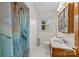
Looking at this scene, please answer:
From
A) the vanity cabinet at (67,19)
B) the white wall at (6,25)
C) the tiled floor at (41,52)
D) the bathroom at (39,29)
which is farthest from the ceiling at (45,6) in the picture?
the tiled floor at (41,52)

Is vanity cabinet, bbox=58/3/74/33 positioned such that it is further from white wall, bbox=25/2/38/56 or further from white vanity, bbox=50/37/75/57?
white wall, bbox=25/2/38/56

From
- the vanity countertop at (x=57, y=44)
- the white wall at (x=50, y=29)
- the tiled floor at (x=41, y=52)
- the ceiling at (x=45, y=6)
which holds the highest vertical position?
the ceiling at (x=45, y=6)

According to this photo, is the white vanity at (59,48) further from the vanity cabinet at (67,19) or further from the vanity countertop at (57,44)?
the vanity cabinet at (67,19)

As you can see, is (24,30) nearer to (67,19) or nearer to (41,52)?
(41,52)

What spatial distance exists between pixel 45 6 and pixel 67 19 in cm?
30

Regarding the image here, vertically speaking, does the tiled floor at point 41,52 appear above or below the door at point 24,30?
below

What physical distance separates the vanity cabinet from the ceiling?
10 centimetres

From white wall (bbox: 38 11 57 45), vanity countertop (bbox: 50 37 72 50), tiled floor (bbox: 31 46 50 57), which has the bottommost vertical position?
tiled floor (bbox: 31 46 50 57)

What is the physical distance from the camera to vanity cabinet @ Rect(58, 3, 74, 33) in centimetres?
152

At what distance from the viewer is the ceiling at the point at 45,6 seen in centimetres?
154

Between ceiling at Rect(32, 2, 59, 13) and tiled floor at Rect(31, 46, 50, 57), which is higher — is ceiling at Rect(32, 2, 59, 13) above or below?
above

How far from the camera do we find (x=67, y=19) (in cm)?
154

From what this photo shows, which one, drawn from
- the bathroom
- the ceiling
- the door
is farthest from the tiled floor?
the ceiling

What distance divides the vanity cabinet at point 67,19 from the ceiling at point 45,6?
10 cm
